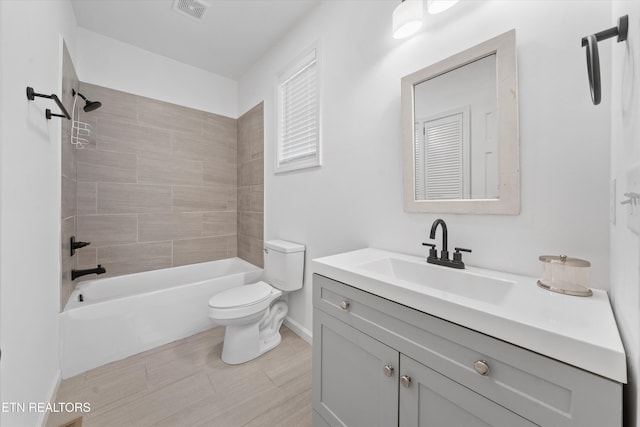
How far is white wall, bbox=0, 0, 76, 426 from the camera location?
98 centimetres

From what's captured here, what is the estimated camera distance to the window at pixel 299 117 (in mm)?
2071

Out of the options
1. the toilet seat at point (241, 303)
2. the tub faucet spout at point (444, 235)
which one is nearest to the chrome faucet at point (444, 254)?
the tub faucet spout at point (444, 235)

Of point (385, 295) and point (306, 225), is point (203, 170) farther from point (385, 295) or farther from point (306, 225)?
point (385, 295)

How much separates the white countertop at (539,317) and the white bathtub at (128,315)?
6.15 ft

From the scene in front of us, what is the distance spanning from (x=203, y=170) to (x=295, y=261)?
5.82 ft

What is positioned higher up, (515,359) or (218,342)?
(515,359)

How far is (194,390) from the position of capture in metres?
1.59

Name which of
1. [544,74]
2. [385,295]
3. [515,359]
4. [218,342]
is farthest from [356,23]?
[218,342]

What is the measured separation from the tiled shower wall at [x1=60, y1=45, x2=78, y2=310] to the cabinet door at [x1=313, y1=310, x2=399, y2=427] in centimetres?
188

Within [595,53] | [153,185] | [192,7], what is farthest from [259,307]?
[192,7]

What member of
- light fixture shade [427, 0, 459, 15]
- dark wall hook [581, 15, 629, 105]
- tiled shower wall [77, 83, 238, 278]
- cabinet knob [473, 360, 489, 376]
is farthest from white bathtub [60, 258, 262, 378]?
dark wall hook [581, 15, 629, 105]

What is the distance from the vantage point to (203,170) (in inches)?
119

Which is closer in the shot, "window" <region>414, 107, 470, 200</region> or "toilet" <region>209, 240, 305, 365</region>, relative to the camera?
"window" <region>414, 107, 470, 200</region>

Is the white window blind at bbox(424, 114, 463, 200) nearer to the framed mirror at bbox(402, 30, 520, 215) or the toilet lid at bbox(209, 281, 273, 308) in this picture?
the framed mirror at bbox(402, 30, 520, 215)
